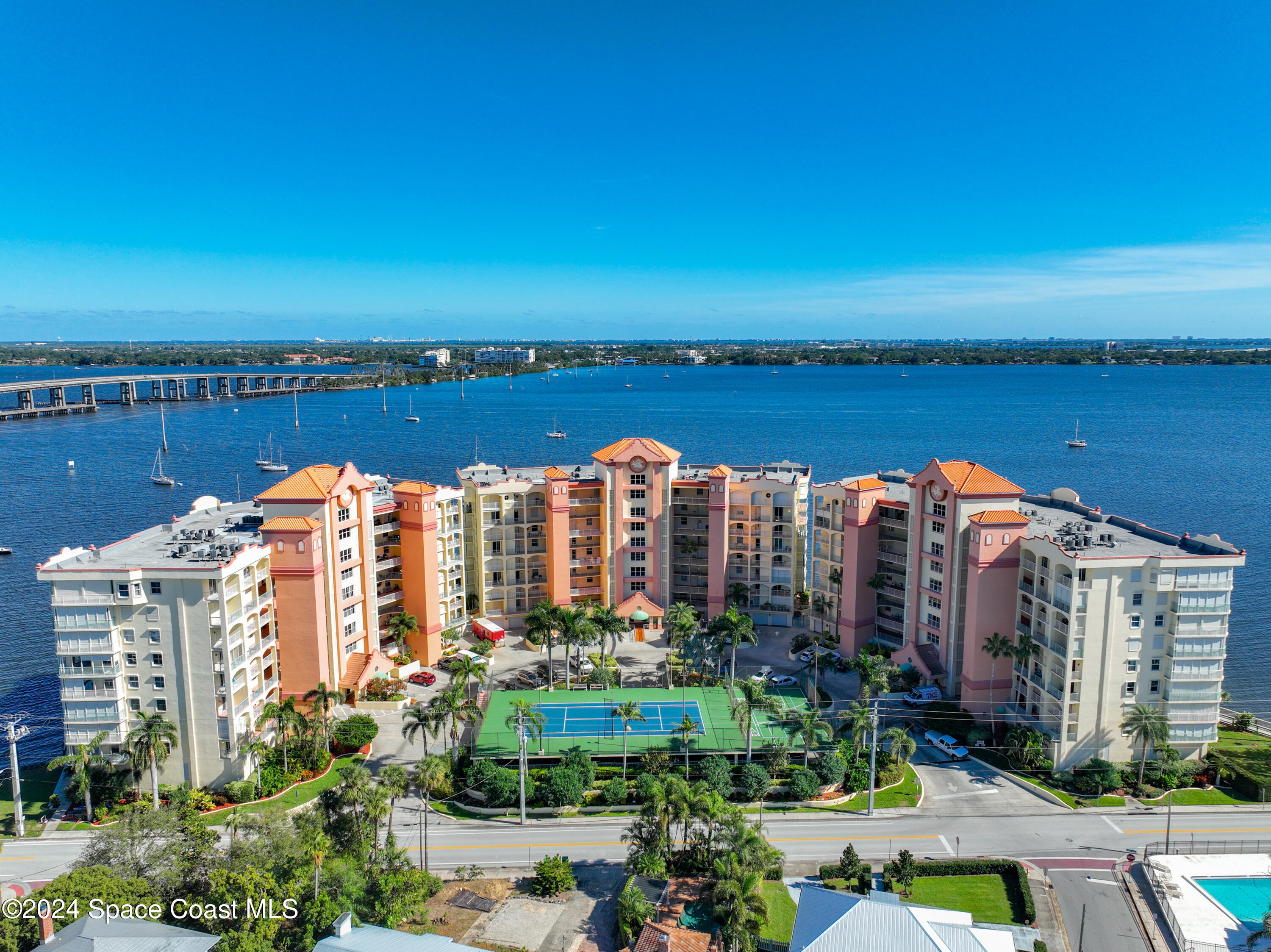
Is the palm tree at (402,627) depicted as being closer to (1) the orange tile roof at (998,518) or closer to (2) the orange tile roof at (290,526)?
(2) the orange tile roof at (290,526)

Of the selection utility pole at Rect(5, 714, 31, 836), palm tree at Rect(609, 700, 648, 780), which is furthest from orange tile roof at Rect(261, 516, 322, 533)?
palm tree at Rect(609, 700, 648, 780)

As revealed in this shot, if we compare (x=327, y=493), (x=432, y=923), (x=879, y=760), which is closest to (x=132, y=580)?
(x=327, y=493)

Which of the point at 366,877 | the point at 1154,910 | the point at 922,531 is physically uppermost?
the point at 922,531

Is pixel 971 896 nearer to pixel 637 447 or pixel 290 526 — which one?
pixel 637 447

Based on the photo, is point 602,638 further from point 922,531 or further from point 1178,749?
point 1178,749

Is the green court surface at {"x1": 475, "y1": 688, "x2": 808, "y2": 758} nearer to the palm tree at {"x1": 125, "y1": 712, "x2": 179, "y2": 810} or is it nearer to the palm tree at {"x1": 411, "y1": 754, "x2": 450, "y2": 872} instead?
the palm tree at {"x1": 411, "y1": 754, "x2": 450, "y2": 872}

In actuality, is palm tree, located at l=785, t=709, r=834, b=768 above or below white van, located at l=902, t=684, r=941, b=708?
above
